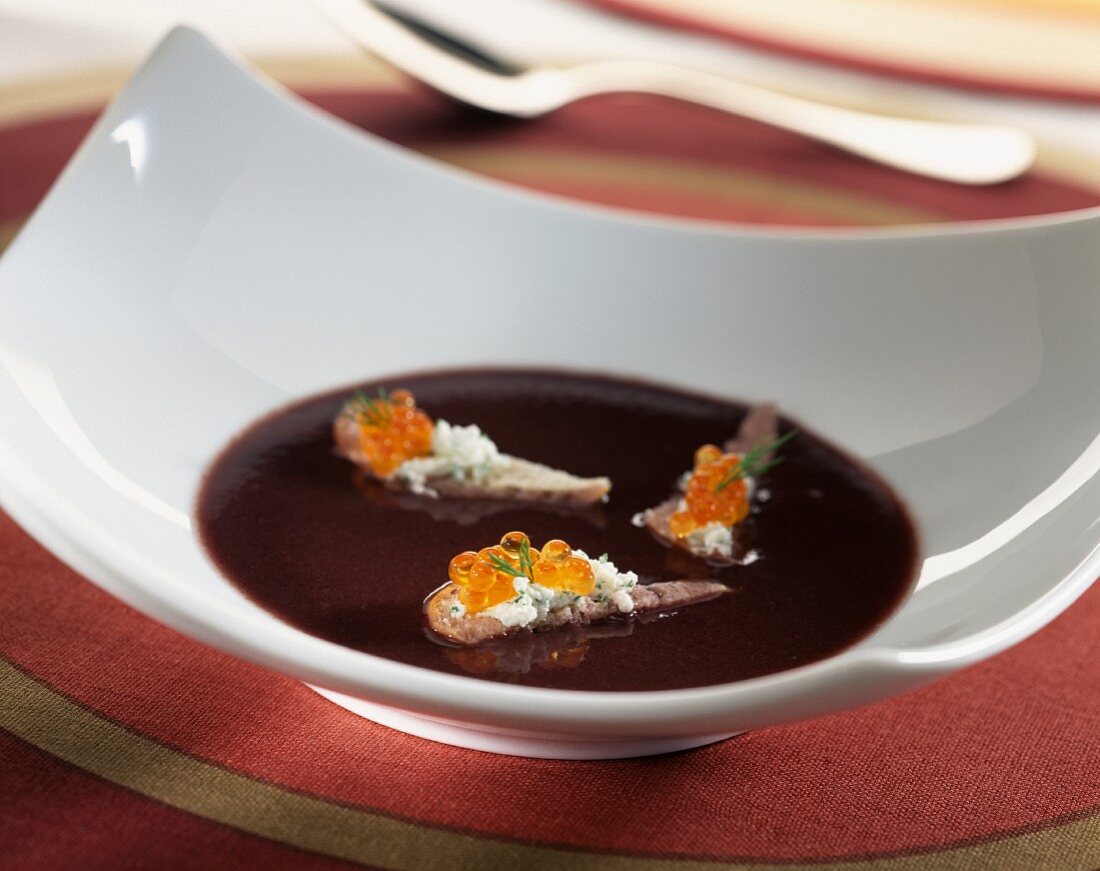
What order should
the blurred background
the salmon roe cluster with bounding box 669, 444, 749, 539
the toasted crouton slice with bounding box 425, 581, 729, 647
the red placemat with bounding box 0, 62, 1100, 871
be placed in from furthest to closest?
1. the blurred background
2. the salmon roe cluster with bounding box 669, 444, 749, 539
3. the toasted crouton slice with bounding box 425, 581, 729, 647
4. the red placemat with bounding box 0, 62, 1100, 871

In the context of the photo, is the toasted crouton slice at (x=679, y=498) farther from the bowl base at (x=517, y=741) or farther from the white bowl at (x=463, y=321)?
the bowl base at (x=517, y=741)

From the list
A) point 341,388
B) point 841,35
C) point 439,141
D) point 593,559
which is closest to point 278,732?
point 593,559

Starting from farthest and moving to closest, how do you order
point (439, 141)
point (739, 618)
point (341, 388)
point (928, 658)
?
point (439, 141) < point (341, 388) < point (739, 618) < point (928, 658)

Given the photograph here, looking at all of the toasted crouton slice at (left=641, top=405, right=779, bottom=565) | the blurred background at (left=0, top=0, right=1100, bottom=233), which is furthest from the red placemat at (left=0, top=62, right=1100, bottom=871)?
the blurred background at (left=0, top=0, right=1100, bottom=233)

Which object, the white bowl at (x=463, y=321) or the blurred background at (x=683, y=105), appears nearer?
the white bowl at (x=463, y=321)

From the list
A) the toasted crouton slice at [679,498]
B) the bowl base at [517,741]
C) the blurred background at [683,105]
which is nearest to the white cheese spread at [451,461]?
the toasted crouton slice at [679,498]

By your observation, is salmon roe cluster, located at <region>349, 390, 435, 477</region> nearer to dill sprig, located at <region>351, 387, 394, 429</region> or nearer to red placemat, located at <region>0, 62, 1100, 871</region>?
dill sprig, located at <region>351, 387, 394, 429</region>

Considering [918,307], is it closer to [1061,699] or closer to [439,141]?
[1061,699]
